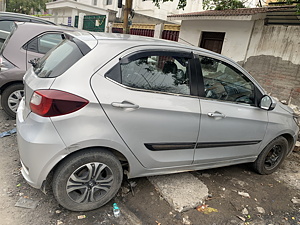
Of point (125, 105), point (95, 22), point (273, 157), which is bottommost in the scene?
point (273, 157)

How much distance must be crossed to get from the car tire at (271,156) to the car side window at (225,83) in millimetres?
864

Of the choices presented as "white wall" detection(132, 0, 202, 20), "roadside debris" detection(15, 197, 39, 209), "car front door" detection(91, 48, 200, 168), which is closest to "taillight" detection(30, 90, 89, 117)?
"car front door" detection(91, 48, 200, 168)

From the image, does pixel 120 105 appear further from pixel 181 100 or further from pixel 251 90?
pixel 251 90

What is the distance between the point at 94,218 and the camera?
2250 millimetres

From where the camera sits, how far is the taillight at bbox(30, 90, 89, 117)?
1.88 meters

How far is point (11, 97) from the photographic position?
3877 millimetres

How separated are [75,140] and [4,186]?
51.0 inches

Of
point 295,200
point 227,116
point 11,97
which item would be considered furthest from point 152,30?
point 295,200

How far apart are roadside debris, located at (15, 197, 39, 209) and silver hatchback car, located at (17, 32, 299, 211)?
317 millimetres

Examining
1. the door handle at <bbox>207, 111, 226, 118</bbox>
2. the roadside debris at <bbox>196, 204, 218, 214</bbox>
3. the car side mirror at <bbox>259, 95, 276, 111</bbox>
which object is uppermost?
the car side mirror at <bbox>259, 95, 276, 111</bbox>

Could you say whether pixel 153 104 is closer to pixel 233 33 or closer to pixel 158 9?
pixel 233 33

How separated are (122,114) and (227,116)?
50.3 inches

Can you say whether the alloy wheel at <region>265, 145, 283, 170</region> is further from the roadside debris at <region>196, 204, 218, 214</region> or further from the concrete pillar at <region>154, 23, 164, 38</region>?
the concrete pillar at <region>154, 23, 164, 38</region>

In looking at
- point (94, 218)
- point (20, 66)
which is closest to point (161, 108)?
point (94, 218)
